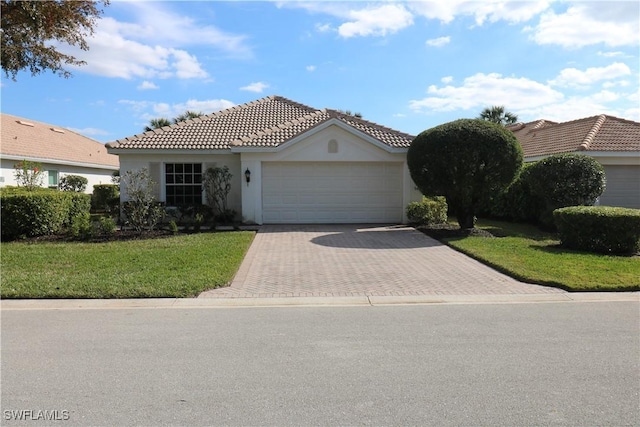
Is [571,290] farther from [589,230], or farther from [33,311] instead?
[33,311]

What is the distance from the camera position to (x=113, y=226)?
47.0ft

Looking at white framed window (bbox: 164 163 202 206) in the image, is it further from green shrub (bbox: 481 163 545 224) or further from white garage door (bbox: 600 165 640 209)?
white garage door (bbox: 600 165 640 209)

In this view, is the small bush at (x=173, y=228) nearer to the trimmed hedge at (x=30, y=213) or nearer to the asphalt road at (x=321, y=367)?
the trimmed hedge at (x=30, y=213)

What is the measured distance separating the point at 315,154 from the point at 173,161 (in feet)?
18.4

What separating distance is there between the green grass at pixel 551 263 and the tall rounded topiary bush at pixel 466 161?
1.62 m

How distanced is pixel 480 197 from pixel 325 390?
12101mm

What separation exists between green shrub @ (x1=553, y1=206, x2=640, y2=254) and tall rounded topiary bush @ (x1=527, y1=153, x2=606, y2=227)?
2.94 meters

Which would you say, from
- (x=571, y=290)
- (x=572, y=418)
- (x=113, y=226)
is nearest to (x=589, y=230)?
(x=571, y=290)

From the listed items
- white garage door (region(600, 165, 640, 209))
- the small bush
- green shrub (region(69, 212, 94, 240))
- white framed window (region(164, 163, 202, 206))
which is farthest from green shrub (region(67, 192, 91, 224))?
white garage door (region(600, 165, 640, 209))

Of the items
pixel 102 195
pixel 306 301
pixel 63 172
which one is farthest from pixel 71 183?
pixel 306 301

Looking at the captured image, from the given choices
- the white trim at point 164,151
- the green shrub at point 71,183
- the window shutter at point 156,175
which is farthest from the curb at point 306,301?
the green shrub at point 71,183

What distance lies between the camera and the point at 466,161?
14383 mm

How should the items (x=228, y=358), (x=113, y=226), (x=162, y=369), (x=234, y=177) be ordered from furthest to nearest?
1. (x=234, y=177)
2. (x=113, y=226)
3. (x=228, y=358)
4. (x=162, y=369)

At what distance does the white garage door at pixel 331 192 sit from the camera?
18.2 m
